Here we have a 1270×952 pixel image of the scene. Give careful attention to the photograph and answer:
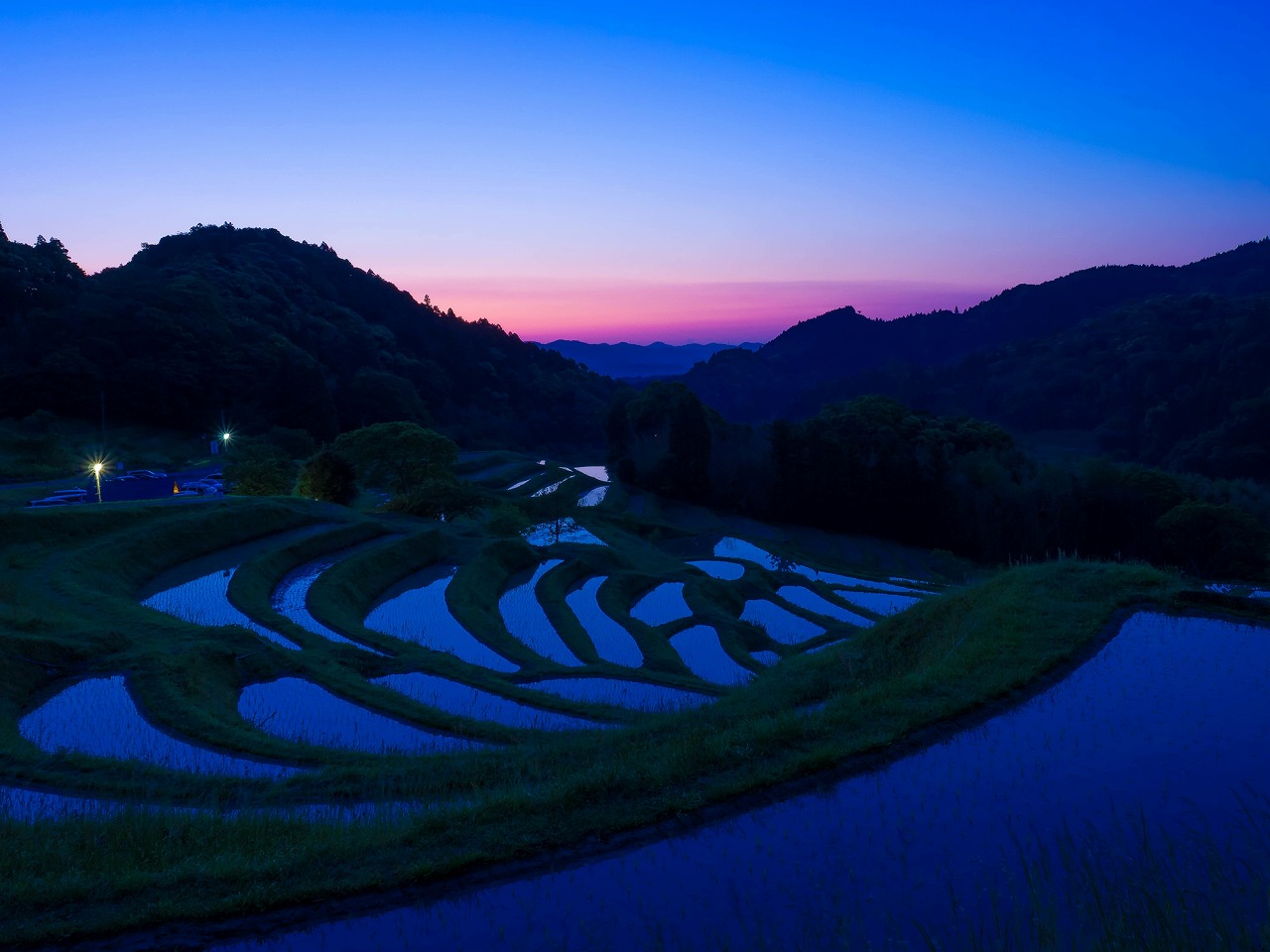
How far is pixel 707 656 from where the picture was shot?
62.1 feet

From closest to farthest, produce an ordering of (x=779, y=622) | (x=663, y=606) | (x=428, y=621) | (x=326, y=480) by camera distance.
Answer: (x=428, y=621) < (x=779, y=622) < (x=663, y=606) < (x=326, y=480)

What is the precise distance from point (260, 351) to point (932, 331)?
5514 inches

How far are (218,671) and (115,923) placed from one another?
370 inches

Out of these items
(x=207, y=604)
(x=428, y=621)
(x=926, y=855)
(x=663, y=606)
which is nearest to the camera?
(x=926, y=855)

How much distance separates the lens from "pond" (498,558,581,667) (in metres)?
18.2

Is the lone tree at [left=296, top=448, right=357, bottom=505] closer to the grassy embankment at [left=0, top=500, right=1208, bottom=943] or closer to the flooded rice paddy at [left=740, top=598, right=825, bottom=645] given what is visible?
the grassy embankment at [left=0, top=500, right=1208, bottom=943]

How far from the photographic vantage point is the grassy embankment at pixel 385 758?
5871mm

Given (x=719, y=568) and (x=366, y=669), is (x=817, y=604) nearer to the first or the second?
(x=719, y=568)

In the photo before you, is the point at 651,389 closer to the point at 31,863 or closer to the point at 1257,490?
the point at 1257,490

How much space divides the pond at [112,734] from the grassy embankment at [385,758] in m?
0.29

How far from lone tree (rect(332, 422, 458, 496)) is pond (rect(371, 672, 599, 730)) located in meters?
24.6

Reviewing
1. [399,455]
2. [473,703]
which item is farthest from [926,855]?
[399,455]

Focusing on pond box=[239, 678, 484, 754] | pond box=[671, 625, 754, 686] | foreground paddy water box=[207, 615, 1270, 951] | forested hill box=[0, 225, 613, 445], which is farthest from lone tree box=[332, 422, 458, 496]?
foreground paddy water box=[207, 615, 1270, 951]

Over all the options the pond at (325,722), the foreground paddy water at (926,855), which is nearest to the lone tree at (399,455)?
the pond at (325,722)
